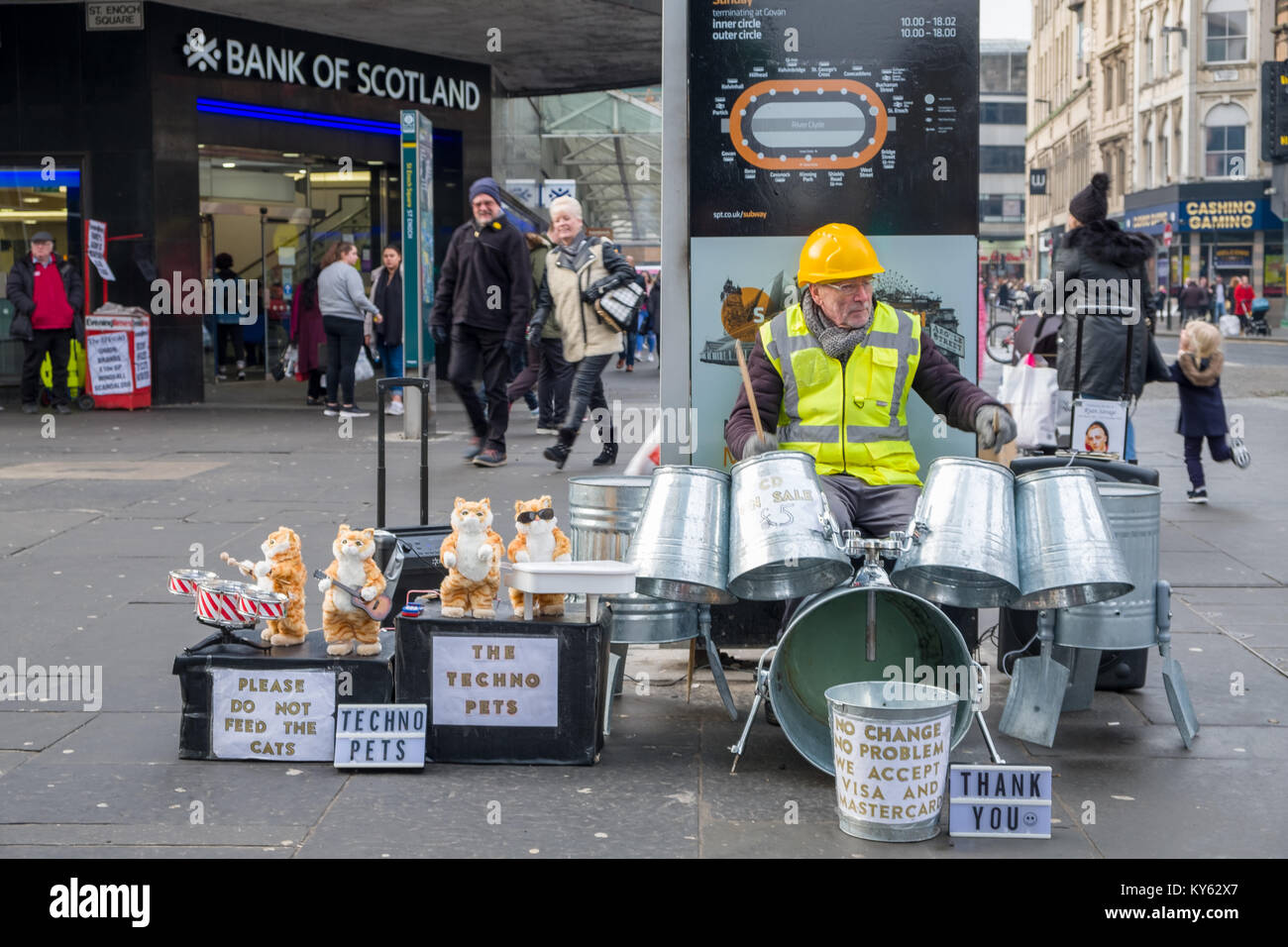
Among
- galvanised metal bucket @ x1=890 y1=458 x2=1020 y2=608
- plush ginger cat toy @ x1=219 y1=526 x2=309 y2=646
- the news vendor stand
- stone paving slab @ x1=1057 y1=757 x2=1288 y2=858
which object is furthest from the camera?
the news vendor stand

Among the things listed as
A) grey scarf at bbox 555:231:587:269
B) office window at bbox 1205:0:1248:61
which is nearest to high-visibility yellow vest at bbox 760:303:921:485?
grey scarf at bbox 555:231:587:269

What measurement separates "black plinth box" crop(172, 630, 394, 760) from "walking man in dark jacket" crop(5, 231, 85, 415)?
461 inches

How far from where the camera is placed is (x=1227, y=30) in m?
51.3

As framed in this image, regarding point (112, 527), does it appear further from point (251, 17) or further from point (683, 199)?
point (251, 17)

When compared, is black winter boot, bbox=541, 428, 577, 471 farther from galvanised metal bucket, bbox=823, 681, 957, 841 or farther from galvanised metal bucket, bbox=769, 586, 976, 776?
galvanised metal bucket, bbox=823, 681, 957, 841

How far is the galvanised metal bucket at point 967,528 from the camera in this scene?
4258mm

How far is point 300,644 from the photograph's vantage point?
4.84m

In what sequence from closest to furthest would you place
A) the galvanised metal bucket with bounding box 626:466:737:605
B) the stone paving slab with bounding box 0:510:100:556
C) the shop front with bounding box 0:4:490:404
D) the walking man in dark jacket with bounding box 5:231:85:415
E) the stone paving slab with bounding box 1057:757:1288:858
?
the stone paving slab with bounding box 1057:757:1288:858 < the galvanised metal bucket with bounding box 626:466:737:605 < the stone paving slab with bounding box 0:510:100:556 < the walking man in dark jacket with bounding box 5:231:85:415 < the shop front with bounding box 0:4:490:404

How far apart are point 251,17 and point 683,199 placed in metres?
13.0

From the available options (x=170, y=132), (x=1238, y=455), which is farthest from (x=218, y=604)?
(x=170, y=132)

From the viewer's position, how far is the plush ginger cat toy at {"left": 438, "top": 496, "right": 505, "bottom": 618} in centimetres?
457

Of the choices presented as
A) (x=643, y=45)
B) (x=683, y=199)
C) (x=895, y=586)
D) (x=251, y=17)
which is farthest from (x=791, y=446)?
(x=643, y=45)

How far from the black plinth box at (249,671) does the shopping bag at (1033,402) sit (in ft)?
20.1
